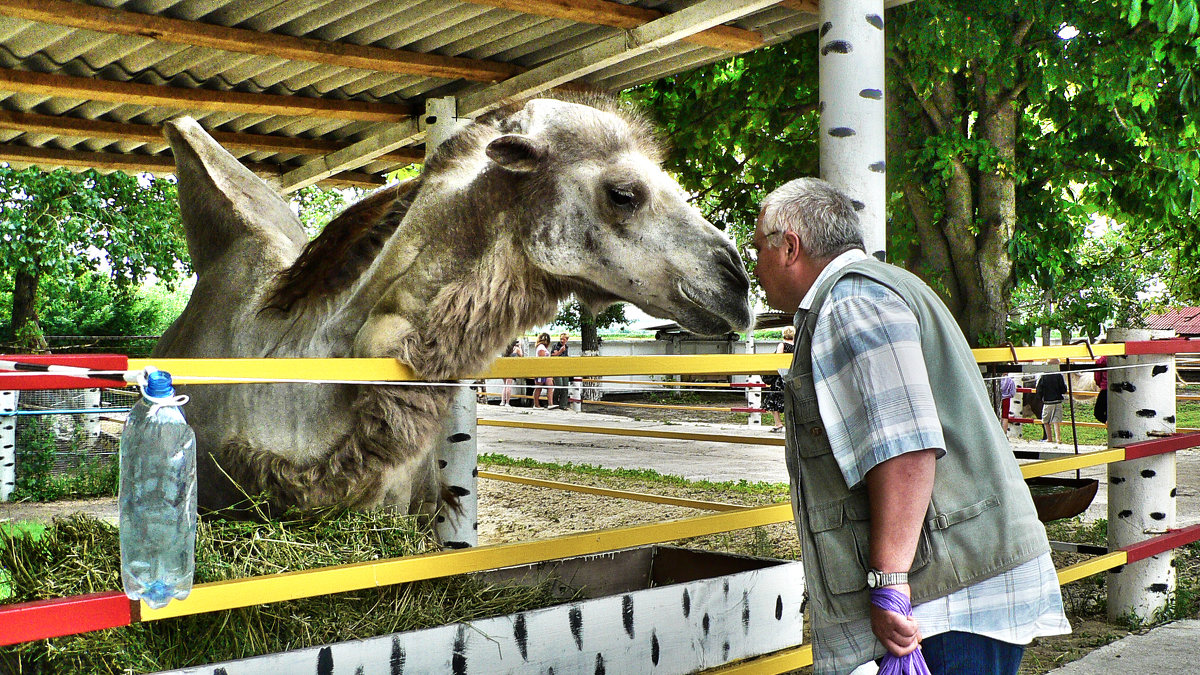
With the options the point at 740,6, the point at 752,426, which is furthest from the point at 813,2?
the point at 752,426

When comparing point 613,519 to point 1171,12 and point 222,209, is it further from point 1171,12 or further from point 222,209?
point 1171,12

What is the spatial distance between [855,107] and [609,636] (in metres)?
2.35

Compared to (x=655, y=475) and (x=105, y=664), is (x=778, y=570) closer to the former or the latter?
(x=105, y=664)

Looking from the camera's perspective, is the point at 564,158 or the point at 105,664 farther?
the point at 564,158

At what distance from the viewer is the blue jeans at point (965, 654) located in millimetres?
2057

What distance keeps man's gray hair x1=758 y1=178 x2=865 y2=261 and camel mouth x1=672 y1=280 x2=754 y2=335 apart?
59cm

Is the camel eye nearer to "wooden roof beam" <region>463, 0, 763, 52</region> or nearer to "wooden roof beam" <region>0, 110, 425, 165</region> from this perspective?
"wooden roof beam" <region>463, 0, 763, 52</region>

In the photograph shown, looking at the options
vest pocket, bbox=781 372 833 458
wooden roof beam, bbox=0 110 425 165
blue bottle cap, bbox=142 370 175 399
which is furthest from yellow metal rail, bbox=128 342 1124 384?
wooden roof beam, bbox=0 110 425 165

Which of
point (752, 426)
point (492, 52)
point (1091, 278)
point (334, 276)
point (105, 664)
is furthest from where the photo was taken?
point (752, 426)

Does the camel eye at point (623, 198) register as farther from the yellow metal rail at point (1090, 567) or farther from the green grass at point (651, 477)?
the green grass at point (651, 477)

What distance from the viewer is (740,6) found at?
415cm

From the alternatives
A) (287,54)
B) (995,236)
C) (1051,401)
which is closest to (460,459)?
(287,54)

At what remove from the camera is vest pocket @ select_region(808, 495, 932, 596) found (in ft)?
6.74

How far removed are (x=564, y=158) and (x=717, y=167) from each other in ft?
20.8
